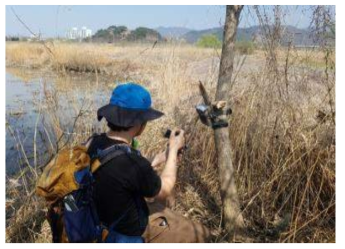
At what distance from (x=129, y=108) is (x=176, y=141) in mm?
346

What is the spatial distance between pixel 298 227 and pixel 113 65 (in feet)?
Answer: 43.3

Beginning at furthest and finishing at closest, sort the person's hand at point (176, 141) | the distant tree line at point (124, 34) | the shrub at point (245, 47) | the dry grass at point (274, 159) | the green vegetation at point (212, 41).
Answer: the distant tree line at point (124, 34) → the green vegetation at point (212, 41) → the shrub at point (245, 47) → the dry grass at point (274, 159) → the person's hand at point (176, 141)

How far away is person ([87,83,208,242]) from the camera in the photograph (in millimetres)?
1985

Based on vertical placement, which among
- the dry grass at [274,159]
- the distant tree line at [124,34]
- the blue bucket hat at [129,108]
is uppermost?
the distant tree line at [124,34]

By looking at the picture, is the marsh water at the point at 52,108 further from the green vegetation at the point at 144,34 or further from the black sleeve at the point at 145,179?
the black sleeve at the point at 145,179

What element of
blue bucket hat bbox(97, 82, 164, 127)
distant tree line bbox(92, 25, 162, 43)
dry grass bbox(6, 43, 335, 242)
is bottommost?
dry grass bbox(6, 43, 335, 242)

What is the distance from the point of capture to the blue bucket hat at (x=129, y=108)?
214cm

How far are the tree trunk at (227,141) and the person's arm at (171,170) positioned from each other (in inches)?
21.1

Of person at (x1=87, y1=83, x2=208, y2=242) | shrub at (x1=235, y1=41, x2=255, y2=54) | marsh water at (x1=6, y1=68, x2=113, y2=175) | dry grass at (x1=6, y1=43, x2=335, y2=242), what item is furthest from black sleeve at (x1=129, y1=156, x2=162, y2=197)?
shrub at (x1=235, y1=41, x2=255, y2=54)

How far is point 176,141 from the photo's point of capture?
92.7 inches

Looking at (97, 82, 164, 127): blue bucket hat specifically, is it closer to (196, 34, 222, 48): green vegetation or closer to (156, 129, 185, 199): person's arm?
(156, 129, 185, 199): person's arm

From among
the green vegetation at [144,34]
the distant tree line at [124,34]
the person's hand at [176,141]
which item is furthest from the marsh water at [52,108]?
the person's hand at [176,141]

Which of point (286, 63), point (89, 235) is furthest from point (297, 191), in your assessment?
point (89, 235)

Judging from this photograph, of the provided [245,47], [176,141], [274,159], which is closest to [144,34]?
[245,47]
